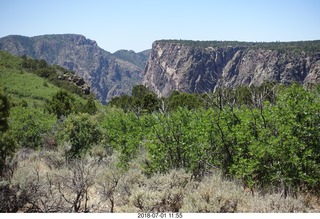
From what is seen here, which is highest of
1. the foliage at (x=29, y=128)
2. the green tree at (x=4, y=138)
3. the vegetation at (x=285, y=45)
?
the vegetation at (x=285, y=45)

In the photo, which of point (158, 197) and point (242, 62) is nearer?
point (158, 197)

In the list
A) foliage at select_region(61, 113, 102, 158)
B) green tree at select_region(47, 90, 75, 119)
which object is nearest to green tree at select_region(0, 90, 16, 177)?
foliage at select_region(61, 113, 102, 158)

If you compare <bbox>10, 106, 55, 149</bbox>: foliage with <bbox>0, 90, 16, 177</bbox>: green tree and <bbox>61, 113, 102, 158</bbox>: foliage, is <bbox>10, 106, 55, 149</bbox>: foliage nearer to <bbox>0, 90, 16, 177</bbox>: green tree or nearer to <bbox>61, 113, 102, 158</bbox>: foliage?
<bbox>61, 113, 102, 158</bbox>: foliage

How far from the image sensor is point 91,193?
34.2ft

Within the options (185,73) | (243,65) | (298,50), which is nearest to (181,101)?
(298,50)

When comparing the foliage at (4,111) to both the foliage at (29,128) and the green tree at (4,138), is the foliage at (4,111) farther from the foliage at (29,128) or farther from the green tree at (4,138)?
the foliage at (29,128)

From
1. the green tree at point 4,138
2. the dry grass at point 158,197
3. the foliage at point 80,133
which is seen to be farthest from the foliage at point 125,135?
the green tree at point 4,138

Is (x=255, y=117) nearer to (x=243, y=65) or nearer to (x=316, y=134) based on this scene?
(x=316, y=134)

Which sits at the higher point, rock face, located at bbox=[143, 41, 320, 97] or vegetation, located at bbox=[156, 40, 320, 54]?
vegetation, located at bbox=[156, 40, 320, 54]

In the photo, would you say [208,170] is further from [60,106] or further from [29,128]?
[60,106]

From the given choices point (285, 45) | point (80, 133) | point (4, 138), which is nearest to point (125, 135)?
point (80, 133)

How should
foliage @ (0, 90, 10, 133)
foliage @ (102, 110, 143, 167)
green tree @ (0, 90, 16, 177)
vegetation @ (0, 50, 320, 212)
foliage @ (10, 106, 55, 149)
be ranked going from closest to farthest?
vegetation @ (0, 50, 320, 212) → green tree @ (0, 90, 16, 177) → foliage @ (0, 90, 10, 133) → foliage @ (102, 110, 143, 167) → foliage @ (10, 106, 55, 149)

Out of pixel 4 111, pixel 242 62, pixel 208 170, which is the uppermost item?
pixel 242 62

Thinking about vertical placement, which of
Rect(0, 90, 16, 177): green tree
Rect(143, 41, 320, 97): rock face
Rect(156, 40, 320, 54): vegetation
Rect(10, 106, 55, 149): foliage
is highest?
Rect(156, 40, 320, 54): vegetation
